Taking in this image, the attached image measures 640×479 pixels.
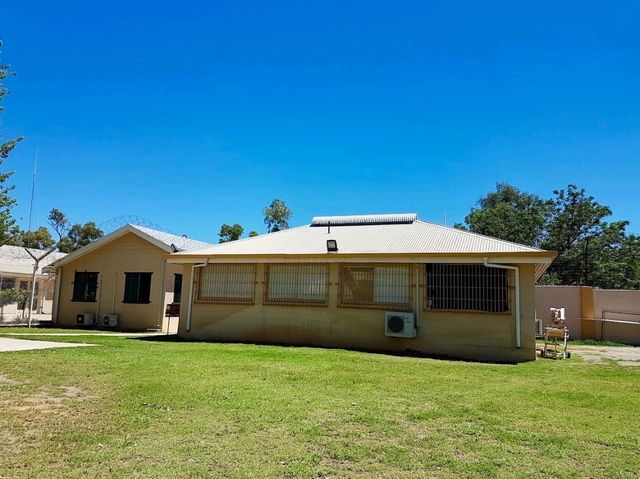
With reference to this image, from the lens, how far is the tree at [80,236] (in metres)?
53.4

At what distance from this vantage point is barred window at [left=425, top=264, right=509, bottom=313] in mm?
12375

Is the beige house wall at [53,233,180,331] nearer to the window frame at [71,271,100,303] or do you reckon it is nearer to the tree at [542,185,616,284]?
the window frame at [71,271,100,303]

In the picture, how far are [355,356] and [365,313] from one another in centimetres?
257

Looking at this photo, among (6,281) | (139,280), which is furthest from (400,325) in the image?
(6,281)

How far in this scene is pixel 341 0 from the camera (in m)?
13.4

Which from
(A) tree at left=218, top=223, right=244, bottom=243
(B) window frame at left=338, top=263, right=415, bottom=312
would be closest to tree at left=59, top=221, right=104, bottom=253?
(A) tree at left=218, top=223, right=244, bottom=243

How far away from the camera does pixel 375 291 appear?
13680 millimetres

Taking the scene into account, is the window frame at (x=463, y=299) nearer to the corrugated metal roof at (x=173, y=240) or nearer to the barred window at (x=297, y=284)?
the barred window at (x=297, y=284)

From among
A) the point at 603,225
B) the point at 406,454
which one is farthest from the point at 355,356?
the point at 603,225

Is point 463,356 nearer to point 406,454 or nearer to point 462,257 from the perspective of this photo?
point 462,257

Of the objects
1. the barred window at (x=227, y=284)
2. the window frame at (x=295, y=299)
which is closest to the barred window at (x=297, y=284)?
the window frame at (x=295, y=299)

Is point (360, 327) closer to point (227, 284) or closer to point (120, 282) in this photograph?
point (227, 284)

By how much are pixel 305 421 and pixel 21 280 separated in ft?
74.3

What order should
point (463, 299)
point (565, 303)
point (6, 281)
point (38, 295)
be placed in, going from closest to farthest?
point (463, 299), point (565, 303), point (6, 281), point (38, 295)
